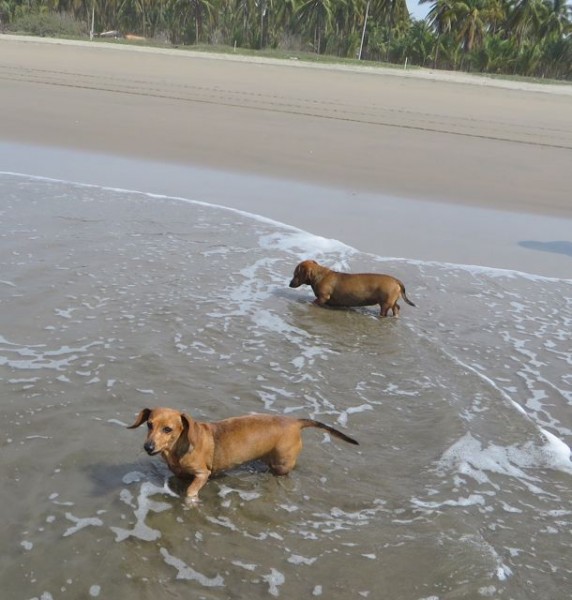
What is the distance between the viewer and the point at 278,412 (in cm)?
462

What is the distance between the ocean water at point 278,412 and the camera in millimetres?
3266

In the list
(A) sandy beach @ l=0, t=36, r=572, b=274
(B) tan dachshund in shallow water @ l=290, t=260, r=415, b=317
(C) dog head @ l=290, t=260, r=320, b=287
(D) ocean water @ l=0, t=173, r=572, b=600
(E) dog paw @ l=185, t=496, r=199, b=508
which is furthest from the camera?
(A) sandy beach @ l=0, t=36, r=572, b=274

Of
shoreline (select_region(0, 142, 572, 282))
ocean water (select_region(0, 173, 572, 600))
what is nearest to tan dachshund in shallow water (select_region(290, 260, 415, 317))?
ocean water (select_region(0, 173, 572, 600))

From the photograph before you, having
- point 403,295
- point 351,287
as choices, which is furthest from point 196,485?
point 403,295

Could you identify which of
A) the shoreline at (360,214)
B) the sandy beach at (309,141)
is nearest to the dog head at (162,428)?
the shoreline at (360,214)

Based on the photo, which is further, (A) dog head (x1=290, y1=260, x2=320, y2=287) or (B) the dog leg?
(A) dog head (x1=290, y1=260, x2=320, y2=287)

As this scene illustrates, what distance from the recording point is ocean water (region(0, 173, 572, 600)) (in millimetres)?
3266

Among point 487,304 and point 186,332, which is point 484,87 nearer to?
point 487,304

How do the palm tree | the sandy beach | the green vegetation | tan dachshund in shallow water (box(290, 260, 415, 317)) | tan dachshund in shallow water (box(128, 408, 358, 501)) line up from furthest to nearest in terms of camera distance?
the palm tree
the green vegetation
the sandy beach
tan dachshund in shallow water (box(290, 260, 415, 317))
tan dachshund in shallow water (box(128, 408, 358, 501))

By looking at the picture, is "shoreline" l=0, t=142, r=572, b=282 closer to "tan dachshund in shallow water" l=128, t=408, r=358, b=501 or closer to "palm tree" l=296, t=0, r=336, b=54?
"tan dachshund in shallow water" l=128, t=408, r=358, b=501

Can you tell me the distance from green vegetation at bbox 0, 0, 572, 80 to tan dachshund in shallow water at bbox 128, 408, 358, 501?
4343 centimetres

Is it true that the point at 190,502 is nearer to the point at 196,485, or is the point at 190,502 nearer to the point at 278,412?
the point at 196,485

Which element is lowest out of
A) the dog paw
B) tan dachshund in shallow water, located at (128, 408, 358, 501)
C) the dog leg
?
the dog paw

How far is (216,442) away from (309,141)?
1216 centimetres
